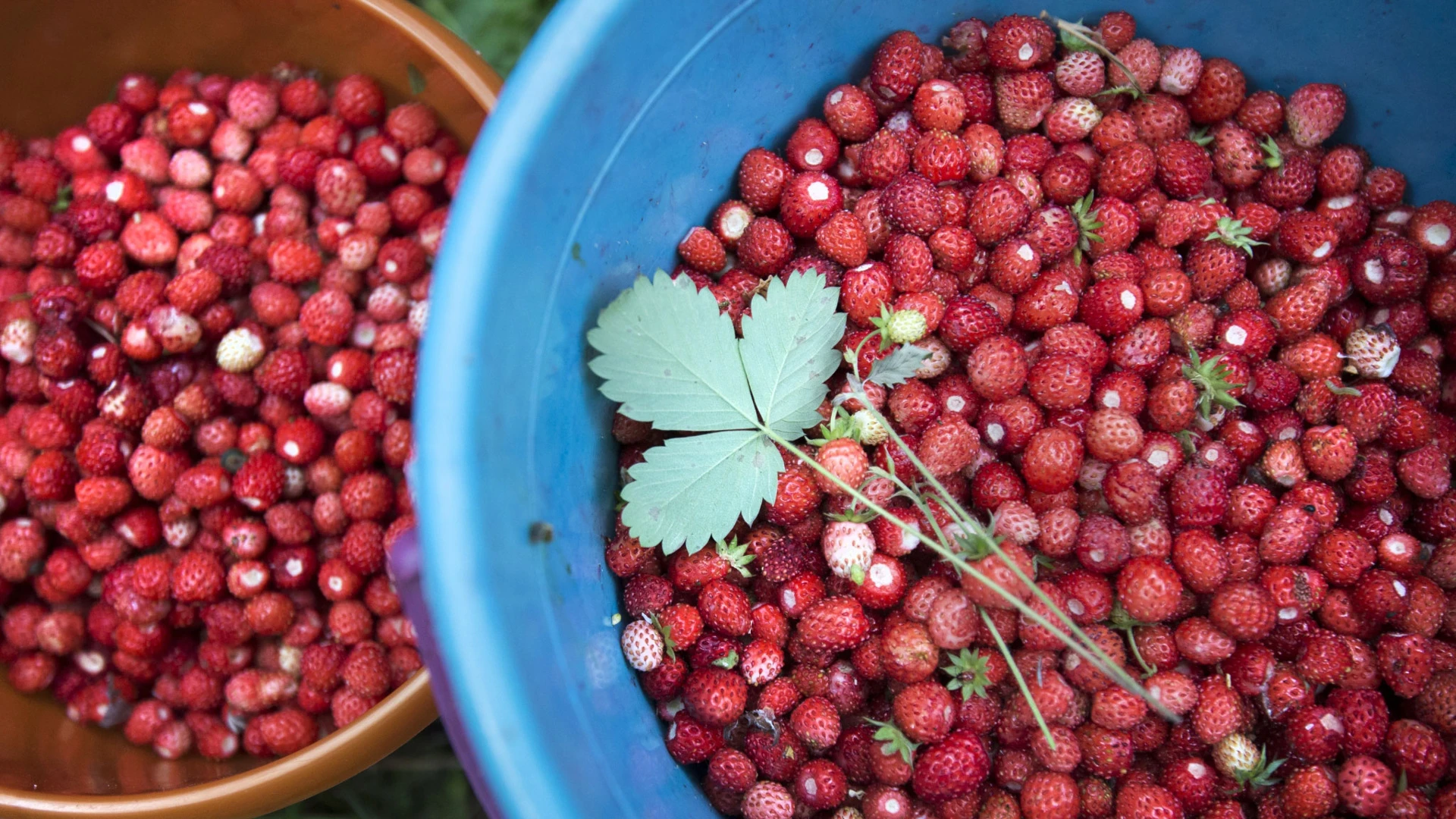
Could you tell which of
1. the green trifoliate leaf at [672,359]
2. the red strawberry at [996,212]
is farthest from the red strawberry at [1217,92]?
the green trifoliate leaf at [672,359]

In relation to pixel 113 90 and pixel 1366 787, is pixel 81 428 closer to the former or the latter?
pixel 113 90

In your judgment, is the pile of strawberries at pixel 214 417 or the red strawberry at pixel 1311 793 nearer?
the red strawberry at pixel 1311 793

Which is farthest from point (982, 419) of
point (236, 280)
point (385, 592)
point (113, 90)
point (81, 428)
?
point (113, 90)

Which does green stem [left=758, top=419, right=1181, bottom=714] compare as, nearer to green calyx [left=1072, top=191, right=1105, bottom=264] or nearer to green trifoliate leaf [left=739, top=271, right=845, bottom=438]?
green trifoliate leaf [left=739, top=271, right=845, bottom=438]

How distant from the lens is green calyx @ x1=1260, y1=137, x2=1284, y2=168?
4.37 feet

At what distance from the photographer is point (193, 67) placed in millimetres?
1766

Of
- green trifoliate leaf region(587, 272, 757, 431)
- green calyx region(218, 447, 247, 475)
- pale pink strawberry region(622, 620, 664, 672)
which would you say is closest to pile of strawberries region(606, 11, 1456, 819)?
pale pink strawberry region(622, 620, 664, 672)

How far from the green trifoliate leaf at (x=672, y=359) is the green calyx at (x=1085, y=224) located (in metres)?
0.54

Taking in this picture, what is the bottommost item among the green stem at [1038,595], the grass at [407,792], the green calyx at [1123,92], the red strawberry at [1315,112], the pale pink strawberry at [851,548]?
the grass at [407,792]

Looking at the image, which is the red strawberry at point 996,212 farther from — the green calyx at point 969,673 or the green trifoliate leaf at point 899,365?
the green calyx at point 969,673

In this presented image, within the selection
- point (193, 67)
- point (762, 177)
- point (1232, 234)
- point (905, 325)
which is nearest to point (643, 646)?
point (905, 325)

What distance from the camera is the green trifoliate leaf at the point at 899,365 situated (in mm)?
1142

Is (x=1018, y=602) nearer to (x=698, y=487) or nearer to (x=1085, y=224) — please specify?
(x=698, y=487)

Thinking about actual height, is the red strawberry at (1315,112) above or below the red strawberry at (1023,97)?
above
